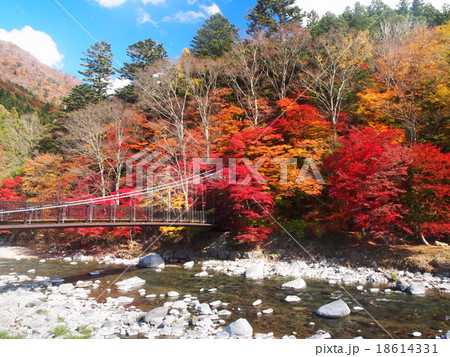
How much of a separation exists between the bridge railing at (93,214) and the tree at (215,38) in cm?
1277

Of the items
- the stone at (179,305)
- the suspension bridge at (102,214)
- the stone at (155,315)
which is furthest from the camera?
the suspension bridge at (102,214)

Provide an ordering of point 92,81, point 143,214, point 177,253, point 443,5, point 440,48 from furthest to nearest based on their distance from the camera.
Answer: point 92,81 < point 443,5 < point 177,253 < point 440,48 < point 143,214

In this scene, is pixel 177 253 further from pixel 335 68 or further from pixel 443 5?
pixel 443 5

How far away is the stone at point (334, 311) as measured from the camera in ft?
18.4

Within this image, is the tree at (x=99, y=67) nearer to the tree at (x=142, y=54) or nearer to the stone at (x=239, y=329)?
the tree at (x=142, y=54)

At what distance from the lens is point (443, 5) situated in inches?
898

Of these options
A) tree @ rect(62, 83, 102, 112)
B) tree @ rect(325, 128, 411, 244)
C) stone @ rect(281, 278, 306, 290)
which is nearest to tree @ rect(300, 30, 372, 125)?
tree @ rect(325, 128, 411, 244)

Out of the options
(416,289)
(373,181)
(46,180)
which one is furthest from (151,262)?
(46,180)

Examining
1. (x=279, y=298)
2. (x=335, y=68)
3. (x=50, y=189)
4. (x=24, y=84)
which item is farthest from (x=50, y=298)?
(x=24, y=84)

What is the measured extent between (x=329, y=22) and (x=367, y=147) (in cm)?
1546

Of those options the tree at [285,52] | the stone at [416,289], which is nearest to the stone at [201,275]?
the stone at [416,289]

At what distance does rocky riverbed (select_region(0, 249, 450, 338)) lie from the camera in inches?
198

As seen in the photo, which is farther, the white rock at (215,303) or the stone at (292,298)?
the stone at (292,298)

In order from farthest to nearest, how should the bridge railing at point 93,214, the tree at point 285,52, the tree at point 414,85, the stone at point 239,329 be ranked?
the tree at point 285,52, the tree at point 414,85, the bridge railing at point 93,214, the stone at point 239,329
